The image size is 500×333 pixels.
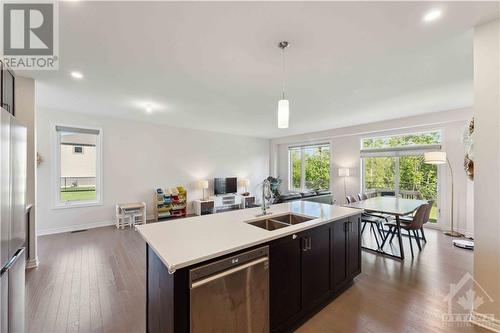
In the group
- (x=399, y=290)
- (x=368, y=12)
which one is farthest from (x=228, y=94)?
(x=399, y=290)

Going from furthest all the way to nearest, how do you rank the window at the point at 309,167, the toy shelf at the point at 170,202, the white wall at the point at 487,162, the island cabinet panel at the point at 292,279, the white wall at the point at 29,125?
the window at the point at 309,167
the toy shelf at the point at 170,202
the white wall at the point at 29,125
the white wall at the point at 487,162
the island cabinet panel at the point at 292,279

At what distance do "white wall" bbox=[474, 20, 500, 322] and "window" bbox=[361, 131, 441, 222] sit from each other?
367 cm

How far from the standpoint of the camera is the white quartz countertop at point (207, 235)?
1294mm

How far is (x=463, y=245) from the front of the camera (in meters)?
3.67

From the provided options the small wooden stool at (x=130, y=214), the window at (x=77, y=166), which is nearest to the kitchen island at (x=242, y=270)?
the small wooden stool at (x=130, y=214)

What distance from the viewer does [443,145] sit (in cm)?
469

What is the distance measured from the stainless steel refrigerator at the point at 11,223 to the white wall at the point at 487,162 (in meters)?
3.62

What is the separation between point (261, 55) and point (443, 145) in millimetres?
4914

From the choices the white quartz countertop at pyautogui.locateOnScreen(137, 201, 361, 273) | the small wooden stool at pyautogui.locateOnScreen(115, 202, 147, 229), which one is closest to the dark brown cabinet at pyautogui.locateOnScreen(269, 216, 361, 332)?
the white quartz countertop at pyautogui.locateOnScreen(137, 201, 361, 273)

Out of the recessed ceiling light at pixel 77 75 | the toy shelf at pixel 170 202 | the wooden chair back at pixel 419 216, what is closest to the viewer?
the recessed ceiling light at pixel 77 75

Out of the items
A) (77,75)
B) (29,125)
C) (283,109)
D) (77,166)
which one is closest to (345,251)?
(283,109)

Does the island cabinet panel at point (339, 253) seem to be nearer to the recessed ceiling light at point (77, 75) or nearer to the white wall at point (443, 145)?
the recessed ceiling light at point (77, 75)

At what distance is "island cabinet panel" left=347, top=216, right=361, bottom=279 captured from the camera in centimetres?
246

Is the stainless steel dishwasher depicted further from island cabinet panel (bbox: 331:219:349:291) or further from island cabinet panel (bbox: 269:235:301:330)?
island cabinet panel (bbox: 331:219:349:291)
